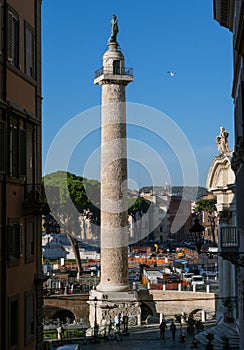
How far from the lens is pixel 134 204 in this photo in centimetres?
9744

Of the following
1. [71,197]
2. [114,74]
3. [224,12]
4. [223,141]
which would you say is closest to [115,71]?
[114,74]

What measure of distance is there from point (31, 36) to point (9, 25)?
5.94 feet

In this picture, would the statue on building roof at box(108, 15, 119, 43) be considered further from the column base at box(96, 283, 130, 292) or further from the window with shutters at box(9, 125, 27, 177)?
the window with shutters at box(9, 125, 27, 177)

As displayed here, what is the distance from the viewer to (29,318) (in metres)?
15.5

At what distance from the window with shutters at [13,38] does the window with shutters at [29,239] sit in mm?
3770

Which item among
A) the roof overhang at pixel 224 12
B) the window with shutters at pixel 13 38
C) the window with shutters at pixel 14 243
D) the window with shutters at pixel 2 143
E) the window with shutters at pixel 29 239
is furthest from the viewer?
the roof overhang at pixel 224 12

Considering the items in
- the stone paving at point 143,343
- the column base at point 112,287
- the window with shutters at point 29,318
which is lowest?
the stone paving at point 143,343

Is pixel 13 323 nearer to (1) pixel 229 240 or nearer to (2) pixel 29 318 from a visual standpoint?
(2) pixel 29 318

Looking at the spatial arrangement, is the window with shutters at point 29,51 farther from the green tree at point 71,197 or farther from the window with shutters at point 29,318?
the green tree at point 71,197

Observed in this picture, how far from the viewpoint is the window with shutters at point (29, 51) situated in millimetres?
15953

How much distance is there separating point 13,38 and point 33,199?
3.74 meters

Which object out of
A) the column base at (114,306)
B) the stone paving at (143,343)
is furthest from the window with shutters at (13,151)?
the column base at (114,306)

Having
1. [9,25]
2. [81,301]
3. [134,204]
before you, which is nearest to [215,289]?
[81,301]

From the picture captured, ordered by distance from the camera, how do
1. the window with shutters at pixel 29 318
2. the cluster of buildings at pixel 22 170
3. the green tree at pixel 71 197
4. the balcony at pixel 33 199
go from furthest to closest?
the green tree at pixel 71 197, the balcony at pixel 33 199, the window with shutters at pixel 29 318, the cluster of buildings at pixel 22 170
